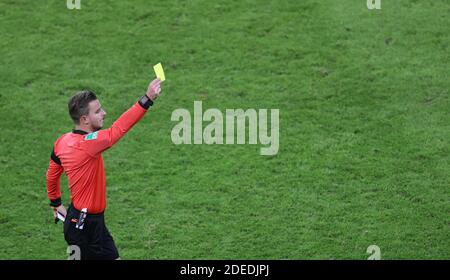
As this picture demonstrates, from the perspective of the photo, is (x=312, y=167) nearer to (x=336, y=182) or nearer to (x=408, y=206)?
(x=336, y=182)

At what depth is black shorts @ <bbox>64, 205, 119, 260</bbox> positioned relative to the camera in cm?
868

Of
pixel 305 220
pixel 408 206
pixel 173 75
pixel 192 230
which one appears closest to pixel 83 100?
pixel 192 230

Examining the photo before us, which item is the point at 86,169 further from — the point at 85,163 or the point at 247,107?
the point at 247,107

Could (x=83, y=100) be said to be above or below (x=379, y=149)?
above

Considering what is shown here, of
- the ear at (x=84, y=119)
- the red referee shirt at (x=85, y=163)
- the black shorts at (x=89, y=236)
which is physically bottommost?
the black shorts at (x=89, y=236)

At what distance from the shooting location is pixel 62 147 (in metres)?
8.62

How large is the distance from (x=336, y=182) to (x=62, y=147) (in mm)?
4410

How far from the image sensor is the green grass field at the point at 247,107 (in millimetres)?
10867

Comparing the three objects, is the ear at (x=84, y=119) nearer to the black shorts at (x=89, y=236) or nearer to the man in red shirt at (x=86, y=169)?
the man in red shirt at (x=86, y=169)

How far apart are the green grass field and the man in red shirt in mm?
1769

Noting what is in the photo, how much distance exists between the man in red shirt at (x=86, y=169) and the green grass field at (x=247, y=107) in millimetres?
1769

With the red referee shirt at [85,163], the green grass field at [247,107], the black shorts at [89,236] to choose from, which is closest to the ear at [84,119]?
the red referee shirt at [85,163]

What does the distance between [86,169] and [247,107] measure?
5.17 m

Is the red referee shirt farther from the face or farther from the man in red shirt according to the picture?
the face
